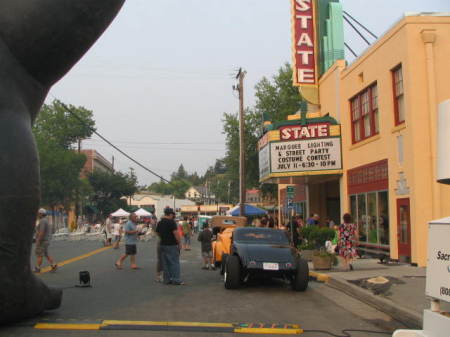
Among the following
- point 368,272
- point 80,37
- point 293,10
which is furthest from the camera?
point 293,10

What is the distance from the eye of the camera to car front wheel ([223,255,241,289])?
1063cm

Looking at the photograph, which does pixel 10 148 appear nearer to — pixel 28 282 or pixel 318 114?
pixel 28 282

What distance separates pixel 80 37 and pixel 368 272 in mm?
9217

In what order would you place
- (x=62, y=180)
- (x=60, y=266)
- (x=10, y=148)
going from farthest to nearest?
(x=62, y=180)
(x=60, y=266)
(x=10, y=148)

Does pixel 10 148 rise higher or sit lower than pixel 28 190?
higher

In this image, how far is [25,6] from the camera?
6.89 m

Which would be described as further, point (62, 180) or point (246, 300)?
point (62, 180)

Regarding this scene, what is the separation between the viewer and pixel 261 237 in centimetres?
1206

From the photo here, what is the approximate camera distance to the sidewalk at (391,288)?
802 cm

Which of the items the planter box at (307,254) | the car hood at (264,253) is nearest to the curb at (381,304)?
the car hood at (264,253)

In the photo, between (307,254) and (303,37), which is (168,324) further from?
(303,37)

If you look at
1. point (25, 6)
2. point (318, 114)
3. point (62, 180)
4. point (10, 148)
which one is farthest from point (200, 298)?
point (62, 180)

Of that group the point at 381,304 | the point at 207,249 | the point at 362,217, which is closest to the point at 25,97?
the point at 381,304

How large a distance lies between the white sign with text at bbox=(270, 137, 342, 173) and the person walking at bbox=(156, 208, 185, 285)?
9.51 meters
